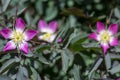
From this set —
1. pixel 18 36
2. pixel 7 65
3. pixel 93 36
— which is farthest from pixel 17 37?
pixel 93 36

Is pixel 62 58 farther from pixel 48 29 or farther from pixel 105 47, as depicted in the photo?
pixel 48 29

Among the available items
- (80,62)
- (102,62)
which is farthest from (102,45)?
(80,62)

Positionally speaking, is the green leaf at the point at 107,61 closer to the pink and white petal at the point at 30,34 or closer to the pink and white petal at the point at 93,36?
the pink and white petal at the point at 93,36

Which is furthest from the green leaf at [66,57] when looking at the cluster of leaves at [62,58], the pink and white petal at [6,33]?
the pink and white petal at [6,33]

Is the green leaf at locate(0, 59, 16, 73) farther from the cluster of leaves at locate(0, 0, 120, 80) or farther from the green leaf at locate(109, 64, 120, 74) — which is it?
the green leaf at locate(109, 64, 120, 74)

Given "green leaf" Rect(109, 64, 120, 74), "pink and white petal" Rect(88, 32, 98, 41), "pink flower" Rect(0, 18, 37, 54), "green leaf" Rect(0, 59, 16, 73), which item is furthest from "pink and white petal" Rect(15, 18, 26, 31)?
"green leaf" Rect(109, 64, 120, 74)

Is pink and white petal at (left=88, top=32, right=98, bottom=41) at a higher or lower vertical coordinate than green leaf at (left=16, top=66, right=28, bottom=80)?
higher

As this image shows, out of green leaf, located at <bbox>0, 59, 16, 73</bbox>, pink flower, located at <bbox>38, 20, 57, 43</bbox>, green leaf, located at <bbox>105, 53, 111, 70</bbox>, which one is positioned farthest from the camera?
pink flower, located at <bbox>38, 20, 57, 43</bbox>

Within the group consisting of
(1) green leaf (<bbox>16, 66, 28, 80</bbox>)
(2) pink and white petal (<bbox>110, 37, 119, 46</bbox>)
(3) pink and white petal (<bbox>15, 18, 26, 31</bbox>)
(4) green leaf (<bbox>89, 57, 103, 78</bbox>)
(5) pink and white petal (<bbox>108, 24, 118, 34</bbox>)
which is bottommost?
(4) green leaf (<bbox>89, 57, 103, 78</bbox>)
